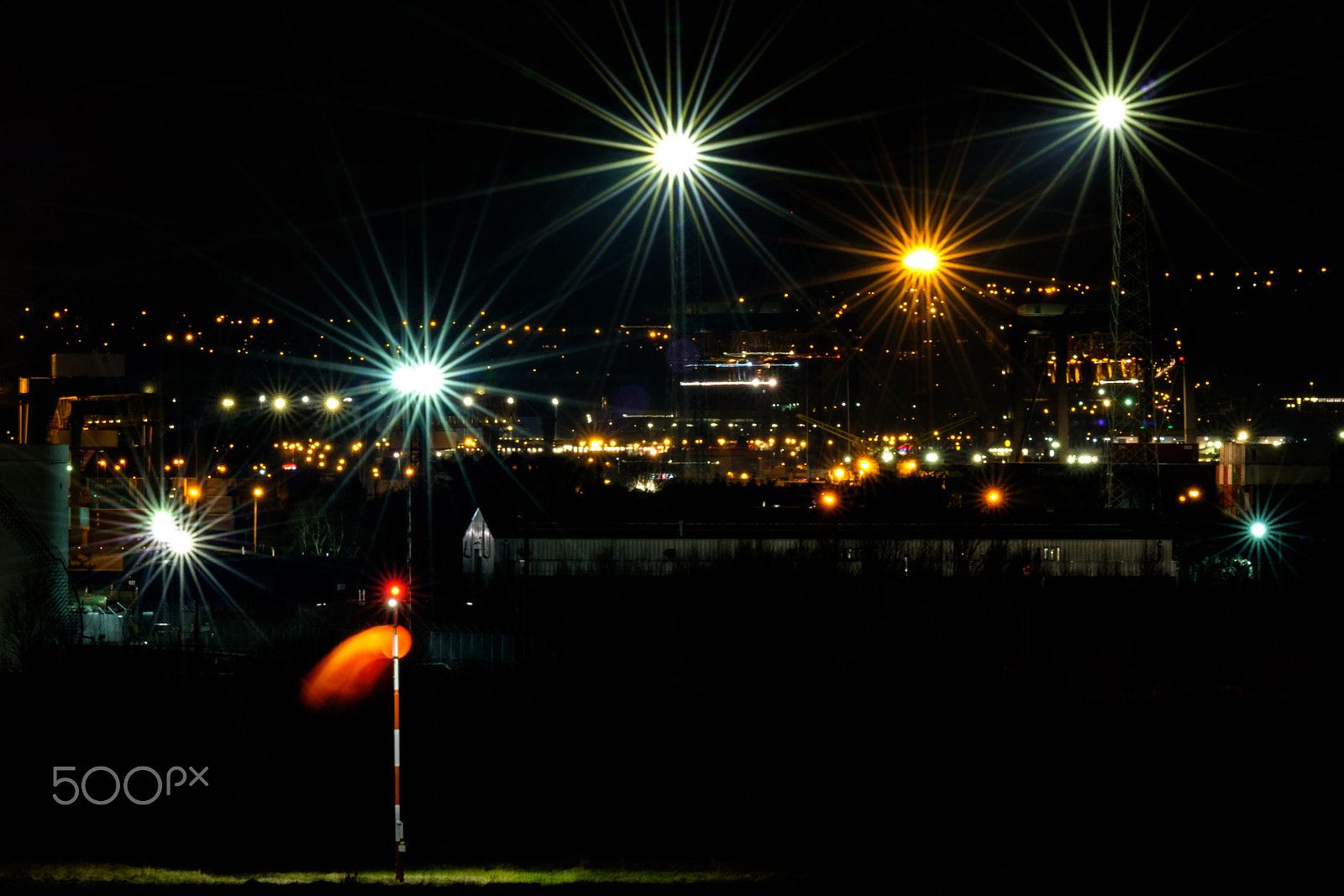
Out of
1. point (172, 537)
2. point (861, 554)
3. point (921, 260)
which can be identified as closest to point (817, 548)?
point (861, 554)

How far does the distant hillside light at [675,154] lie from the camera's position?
19.1 metres

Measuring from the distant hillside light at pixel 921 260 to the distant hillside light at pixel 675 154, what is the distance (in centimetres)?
1356

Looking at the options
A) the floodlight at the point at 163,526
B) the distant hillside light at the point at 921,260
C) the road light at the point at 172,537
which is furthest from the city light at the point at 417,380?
the distant hillside light at the point at 921,260

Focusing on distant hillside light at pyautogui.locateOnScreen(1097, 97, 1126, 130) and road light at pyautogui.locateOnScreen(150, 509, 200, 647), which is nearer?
distant hillside light at pyautogui.locateOnScreen(1097, 97, 1126, 130)

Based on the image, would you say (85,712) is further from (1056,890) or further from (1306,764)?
(1306,764)

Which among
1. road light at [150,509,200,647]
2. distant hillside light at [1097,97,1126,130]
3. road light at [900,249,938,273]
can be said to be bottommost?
road light at [150,509,200,647]

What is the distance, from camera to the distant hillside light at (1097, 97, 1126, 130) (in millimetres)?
13856

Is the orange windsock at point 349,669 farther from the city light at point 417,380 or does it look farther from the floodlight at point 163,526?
the floodlight at point 163,526

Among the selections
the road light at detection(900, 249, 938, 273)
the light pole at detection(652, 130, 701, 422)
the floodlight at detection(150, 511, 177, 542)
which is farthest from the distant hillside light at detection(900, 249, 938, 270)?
the floodlight at detection(150, 511, 177, 542)

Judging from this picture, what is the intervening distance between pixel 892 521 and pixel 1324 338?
32778 millimetres

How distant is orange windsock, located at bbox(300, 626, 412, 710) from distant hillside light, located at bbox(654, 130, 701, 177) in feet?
38.2

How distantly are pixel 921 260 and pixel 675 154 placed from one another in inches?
593

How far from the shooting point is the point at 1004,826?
23.8 feet

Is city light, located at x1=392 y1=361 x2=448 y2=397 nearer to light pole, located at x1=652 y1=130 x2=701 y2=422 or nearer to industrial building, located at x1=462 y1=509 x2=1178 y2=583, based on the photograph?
industrial building, located at x1=462 y1=509 x2=1178 y2=583
